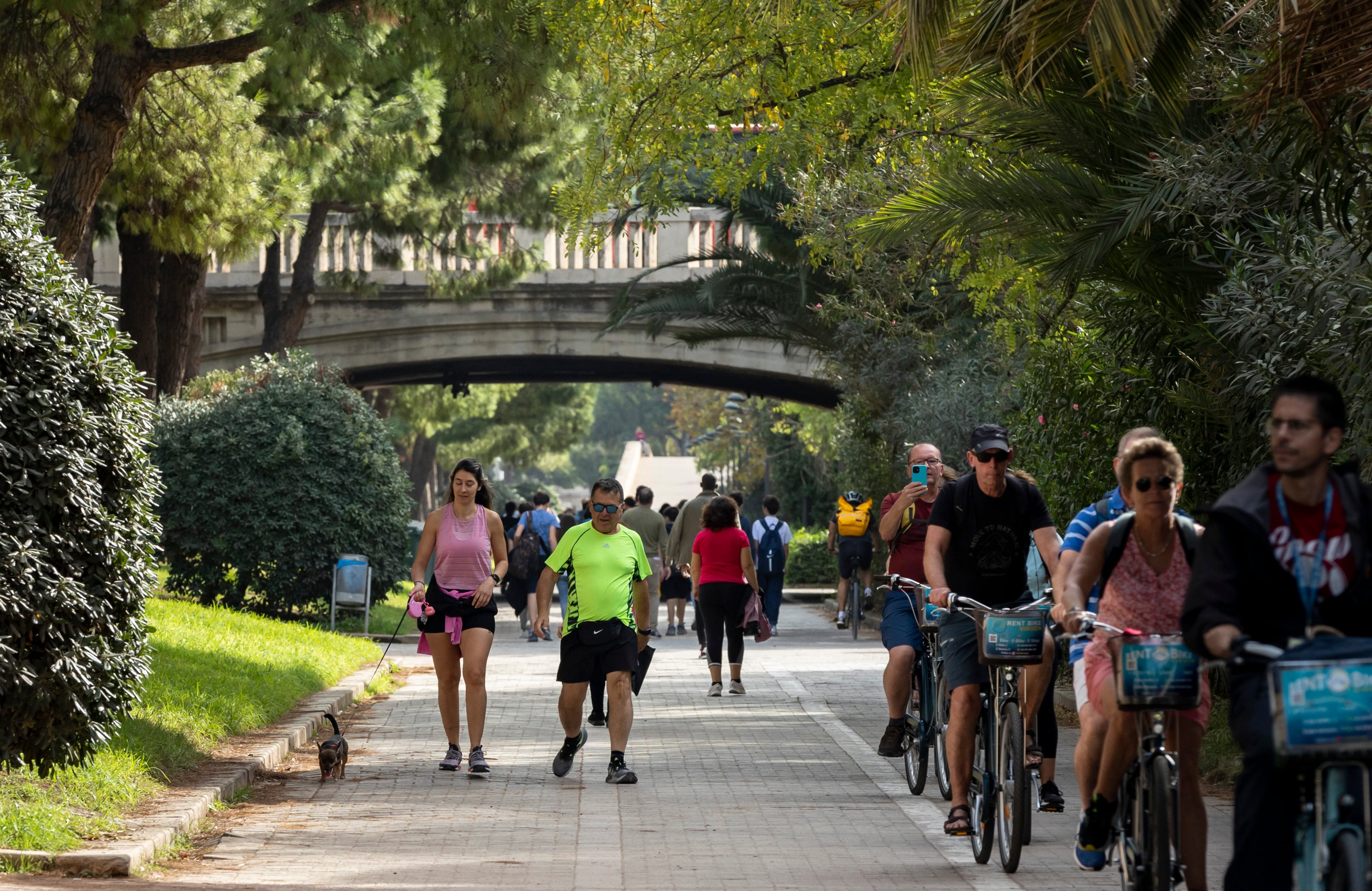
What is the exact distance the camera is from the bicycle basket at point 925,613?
8.25 m

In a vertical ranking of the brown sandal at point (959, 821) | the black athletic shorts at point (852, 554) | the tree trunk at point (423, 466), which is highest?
the tree trunk at point (423, 466)

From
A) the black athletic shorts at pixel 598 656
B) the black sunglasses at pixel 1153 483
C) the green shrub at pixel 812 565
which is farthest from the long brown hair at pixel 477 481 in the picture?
the green shrub at pixel 812 565

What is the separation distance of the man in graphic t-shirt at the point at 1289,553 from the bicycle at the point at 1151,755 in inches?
26.3

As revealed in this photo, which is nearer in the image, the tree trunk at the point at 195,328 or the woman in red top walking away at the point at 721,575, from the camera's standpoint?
the woman in red top walking away at the point at 721,575

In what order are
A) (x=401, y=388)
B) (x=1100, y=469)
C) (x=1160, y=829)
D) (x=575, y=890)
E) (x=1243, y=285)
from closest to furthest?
(x=1160, y=829) → (x=575, y=890) → (x=1243, y=285) → (x=1100, y=469) → (x=401, y=388)

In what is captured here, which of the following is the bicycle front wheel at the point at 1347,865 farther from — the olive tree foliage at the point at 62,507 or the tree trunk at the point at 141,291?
the tree trunk at the point at 141,291

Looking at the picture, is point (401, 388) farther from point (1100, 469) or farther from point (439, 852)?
point (439, 852)

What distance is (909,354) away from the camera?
2322 centimetres

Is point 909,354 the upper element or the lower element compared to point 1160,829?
upper

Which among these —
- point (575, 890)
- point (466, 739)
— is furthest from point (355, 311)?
point (575, 890)

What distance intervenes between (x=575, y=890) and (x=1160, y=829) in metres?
2.49

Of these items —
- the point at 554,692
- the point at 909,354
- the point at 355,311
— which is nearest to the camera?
the point at 554,692

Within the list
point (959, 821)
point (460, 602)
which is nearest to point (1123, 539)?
point (959, 821)

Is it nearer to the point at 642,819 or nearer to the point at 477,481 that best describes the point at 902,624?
the point at 642,819
